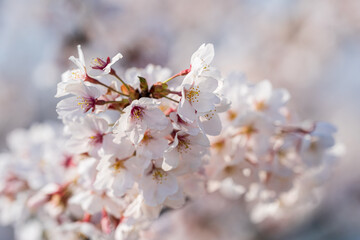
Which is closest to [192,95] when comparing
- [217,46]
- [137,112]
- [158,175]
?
[137,112]

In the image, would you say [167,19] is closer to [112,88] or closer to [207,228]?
[207,228]

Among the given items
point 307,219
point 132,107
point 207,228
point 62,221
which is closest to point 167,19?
point 207,228

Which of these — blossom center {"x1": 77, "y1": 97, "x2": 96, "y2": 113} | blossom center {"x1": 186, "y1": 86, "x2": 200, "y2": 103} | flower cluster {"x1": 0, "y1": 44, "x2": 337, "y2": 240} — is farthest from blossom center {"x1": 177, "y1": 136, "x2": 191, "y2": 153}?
blossom center {"x1": 77, "y1": 97, "x2": 96, "y2": 113}

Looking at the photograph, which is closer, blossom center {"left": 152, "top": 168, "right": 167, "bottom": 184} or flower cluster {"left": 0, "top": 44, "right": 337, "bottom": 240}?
flower cluster {"left": 0, "top": 44, "right": 337, "bottom": 240}

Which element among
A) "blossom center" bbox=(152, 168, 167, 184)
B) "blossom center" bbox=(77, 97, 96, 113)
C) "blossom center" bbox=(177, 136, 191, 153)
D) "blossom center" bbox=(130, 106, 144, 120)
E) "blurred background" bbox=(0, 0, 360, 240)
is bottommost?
"blossom center" bbox=(152, 168, 167, 184)

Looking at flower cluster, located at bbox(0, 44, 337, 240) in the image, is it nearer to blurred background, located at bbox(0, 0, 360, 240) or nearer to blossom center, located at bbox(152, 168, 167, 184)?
blossom center, located at bbox(152, 168, 167, 184)

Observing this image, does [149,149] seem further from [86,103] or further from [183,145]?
[86,103]
